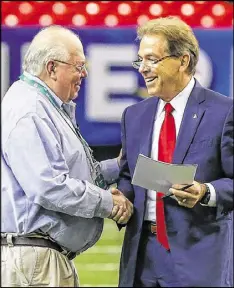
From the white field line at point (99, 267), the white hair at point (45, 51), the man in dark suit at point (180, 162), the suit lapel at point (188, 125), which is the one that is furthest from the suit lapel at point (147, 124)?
the white field line at point (99, 267)

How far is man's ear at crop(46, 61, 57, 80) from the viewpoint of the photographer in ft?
10.4

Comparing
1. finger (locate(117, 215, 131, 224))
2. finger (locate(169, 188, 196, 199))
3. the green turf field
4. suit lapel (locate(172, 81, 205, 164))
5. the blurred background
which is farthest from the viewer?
the blurred background

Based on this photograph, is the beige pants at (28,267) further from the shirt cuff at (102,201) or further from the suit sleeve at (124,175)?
the suit sleeve at (124,175)

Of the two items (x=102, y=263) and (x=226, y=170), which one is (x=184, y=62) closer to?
(x=226, y=170)

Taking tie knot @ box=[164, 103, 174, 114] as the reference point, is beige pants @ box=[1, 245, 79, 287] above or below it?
below

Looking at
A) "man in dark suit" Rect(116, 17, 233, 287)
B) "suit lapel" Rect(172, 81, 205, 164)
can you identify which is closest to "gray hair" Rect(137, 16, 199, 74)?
"man in dark suit" Rect(116, 17, 233, 287)

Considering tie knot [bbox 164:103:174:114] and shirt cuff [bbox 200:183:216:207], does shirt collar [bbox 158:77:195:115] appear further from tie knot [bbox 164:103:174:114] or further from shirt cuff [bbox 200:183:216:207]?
shirt cuff [bbox 200:183:216:207]

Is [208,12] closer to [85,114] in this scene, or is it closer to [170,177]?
[85,114]

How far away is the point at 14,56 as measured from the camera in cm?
734

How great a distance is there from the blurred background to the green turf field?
1.9 inches

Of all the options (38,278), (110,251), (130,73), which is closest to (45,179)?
(38,278)

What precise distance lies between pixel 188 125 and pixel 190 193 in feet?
0.88

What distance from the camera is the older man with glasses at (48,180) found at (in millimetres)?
2992

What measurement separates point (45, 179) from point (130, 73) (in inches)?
168
